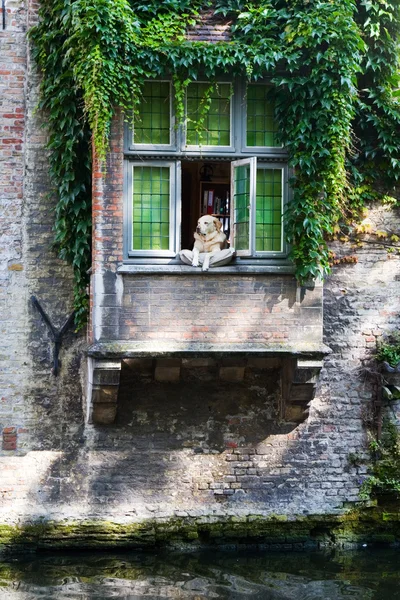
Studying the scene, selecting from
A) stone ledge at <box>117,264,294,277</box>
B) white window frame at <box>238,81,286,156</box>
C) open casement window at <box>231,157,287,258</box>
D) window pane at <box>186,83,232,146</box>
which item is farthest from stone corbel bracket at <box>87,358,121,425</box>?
white window frame at <box>238,81,286,156</box>

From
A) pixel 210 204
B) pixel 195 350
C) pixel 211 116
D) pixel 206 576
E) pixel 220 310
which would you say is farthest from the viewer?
pixel 210 204

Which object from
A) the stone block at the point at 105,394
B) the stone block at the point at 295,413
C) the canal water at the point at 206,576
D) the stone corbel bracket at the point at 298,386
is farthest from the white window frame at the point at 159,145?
the canal water at the point at 206,576

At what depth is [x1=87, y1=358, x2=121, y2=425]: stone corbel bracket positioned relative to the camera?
10.5 m

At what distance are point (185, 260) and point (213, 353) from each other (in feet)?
3.56

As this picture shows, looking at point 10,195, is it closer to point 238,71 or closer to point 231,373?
point 238,71

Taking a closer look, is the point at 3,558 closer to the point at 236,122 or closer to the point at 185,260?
the point at 185,260

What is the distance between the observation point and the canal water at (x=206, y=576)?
30.9 feet

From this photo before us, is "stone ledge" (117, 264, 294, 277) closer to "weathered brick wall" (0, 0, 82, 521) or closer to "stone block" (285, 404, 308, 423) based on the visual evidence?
"weathered brick wall" (0, 0, 82, 521)

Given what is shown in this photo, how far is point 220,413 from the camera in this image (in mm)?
11445

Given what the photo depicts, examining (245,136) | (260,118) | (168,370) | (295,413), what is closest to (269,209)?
(245,136)

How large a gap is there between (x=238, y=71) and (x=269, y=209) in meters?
1.59

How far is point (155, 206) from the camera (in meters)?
10.8

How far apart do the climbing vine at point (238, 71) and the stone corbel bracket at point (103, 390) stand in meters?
0.89

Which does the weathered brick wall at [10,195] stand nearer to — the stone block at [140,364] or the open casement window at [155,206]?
the stone block at [140,364]
